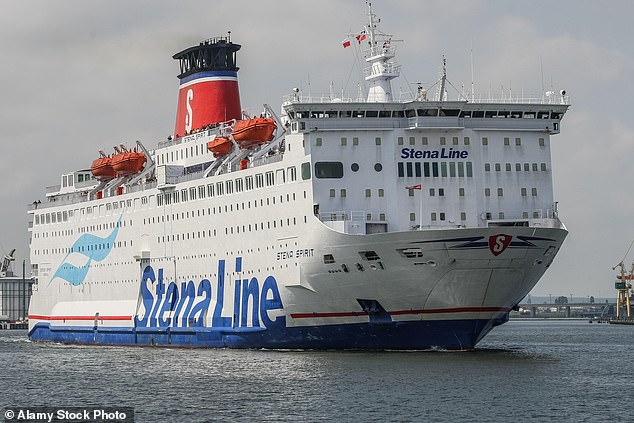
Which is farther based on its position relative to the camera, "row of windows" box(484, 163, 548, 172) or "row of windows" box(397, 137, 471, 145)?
"row of windows" box(484, 163, 548, 172)

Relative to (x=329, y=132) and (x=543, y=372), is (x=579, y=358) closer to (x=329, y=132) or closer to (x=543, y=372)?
(x=543, y=372)

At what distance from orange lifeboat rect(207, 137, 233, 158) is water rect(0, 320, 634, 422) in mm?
8549

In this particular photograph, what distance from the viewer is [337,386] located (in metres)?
33.7

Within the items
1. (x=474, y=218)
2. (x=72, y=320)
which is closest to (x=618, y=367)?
(x=474, y=218)

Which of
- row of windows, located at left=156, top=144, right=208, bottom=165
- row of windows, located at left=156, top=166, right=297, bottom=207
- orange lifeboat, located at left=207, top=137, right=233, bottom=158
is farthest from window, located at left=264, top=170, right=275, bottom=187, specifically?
row of windows, located at left=156, top=144, right=208, bottom=165

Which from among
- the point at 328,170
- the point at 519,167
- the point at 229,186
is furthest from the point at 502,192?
the point at 229,186

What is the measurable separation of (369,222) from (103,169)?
22108mm

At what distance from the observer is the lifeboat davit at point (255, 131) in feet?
154

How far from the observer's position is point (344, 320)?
41.8m

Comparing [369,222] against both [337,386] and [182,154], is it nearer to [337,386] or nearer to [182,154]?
[337,386]

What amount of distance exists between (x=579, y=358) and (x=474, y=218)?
881cm

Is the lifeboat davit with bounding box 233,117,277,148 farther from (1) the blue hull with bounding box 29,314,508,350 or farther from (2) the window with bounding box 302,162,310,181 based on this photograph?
(1) the blue hull with bounding box 29,314,508,350

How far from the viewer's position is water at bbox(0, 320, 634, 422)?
29.6 m

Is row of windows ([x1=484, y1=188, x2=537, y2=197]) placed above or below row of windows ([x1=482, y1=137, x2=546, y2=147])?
below
